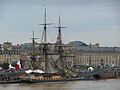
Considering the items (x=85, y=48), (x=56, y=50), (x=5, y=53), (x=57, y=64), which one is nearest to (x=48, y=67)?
(x=57, y=64)

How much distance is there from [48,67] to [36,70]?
471 cm

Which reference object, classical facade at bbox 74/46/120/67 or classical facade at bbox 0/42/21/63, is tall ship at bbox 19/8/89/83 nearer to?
classical facade at bbox 0/42/21/63

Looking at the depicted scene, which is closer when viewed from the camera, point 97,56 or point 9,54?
point 9,54


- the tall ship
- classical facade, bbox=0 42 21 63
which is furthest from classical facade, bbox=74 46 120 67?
the tall ship

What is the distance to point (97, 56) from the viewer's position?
6713 inches

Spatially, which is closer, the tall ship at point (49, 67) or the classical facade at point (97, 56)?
the tall ship at point (49, 67)

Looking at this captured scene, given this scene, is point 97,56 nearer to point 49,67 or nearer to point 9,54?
point 9,54

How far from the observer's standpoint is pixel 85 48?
173750 mm

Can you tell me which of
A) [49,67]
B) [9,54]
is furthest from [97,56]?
[49,67]

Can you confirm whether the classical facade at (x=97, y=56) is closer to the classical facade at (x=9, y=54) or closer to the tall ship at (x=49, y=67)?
the classical facade at (x=9, y=54)

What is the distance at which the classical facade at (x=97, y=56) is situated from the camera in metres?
167

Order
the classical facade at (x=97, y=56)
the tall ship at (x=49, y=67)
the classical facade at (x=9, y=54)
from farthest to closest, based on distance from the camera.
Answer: the classical facade at (x=97, y=56) < the classical facade at (x=9, y=54) < the tall ship at (x=49, y=67)

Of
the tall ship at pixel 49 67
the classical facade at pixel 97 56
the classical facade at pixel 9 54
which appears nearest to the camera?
the tall ship at pixel 49 67

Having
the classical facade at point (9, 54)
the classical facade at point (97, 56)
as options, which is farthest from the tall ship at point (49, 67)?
the classical facade at point (97, 56)
